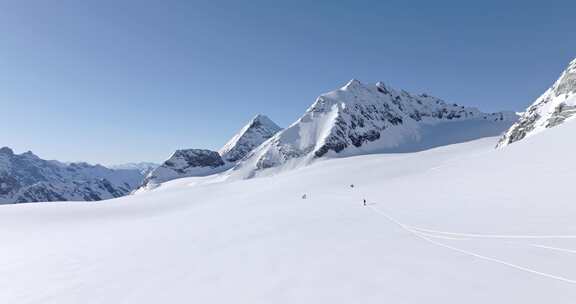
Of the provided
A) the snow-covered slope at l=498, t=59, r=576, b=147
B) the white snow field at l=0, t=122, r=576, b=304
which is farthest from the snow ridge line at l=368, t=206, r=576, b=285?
the snow-covered slope at l=498, t=59, r=576, b=147

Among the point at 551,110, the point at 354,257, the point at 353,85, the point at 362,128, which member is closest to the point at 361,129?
the point at 362,128

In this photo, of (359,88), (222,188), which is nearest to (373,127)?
(359,88)

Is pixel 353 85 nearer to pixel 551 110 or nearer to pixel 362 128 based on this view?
pixel 362 128

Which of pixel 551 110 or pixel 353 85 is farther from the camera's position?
pixel 353 85

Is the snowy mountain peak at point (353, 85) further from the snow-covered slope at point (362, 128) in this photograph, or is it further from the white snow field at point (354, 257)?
the white snow field at point (354, 257)

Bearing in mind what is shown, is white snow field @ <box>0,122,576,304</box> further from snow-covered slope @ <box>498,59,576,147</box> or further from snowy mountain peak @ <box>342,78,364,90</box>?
snowy mountain peak @ <box>342,78,364,90</box>

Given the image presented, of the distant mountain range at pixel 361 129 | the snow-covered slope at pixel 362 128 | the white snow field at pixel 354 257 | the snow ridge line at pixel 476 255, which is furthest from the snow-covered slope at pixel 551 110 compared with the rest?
the snow-covered slope at pixel 362 128
